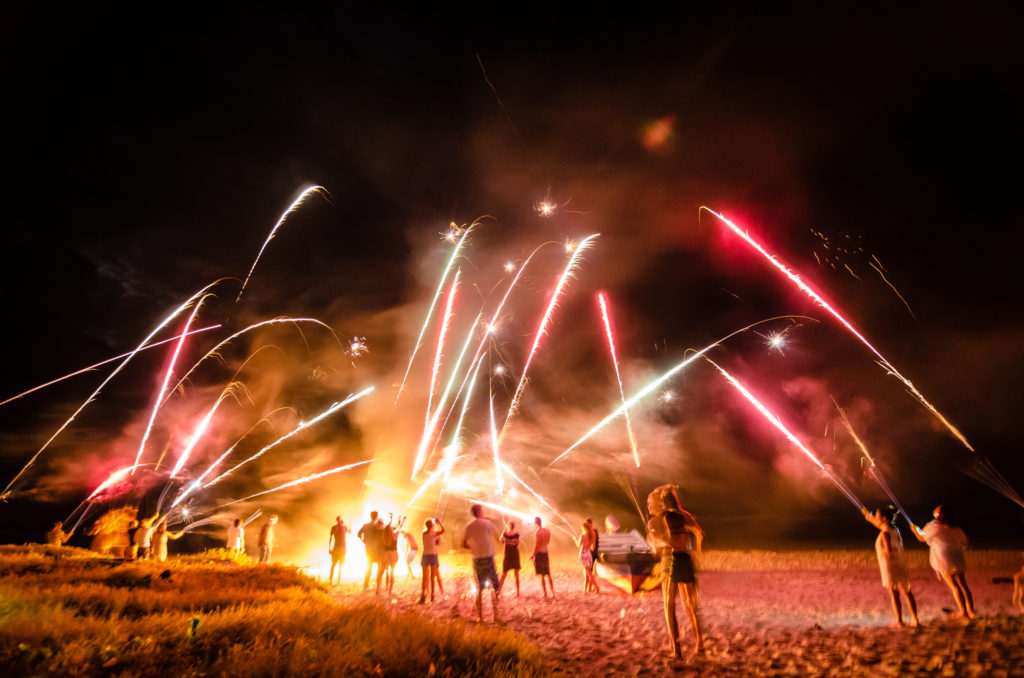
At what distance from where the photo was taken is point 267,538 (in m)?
18.6

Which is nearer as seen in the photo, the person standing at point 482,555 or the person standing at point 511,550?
the person standing at point 482,555

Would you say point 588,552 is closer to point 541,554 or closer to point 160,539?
point 541,554

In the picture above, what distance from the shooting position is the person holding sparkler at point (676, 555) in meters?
6.83

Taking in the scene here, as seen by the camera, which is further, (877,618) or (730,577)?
(730,577)

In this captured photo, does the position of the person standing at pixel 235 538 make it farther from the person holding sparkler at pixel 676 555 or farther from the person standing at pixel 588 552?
the person holding sparkler at pixel 676 555

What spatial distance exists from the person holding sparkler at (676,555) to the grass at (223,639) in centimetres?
205

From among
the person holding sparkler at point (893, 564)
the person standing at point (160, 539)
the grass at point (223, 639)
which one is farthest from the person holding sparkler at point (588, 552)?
the person standing at point (160, 539)

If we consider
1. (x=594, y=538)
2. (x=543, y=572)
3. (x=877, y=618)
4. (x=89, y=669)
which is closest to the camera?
(x=89, y=669)

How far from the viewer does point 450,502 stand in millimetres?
40375

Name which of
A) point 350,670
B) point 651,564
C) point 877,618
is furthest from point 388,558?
point 877,618

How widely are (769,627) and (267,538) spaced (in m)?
17.4

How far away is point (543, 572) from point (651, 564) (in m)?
3.08

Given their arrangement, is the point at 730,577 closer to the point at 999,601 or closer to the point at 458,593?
the point at 999,601

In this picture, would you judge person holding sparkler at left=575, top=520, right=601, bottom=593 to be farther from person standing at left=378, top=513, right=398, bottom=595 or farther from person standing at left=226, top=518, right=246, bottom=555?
person standing at left=226, top=518, right=246, bottom=555
